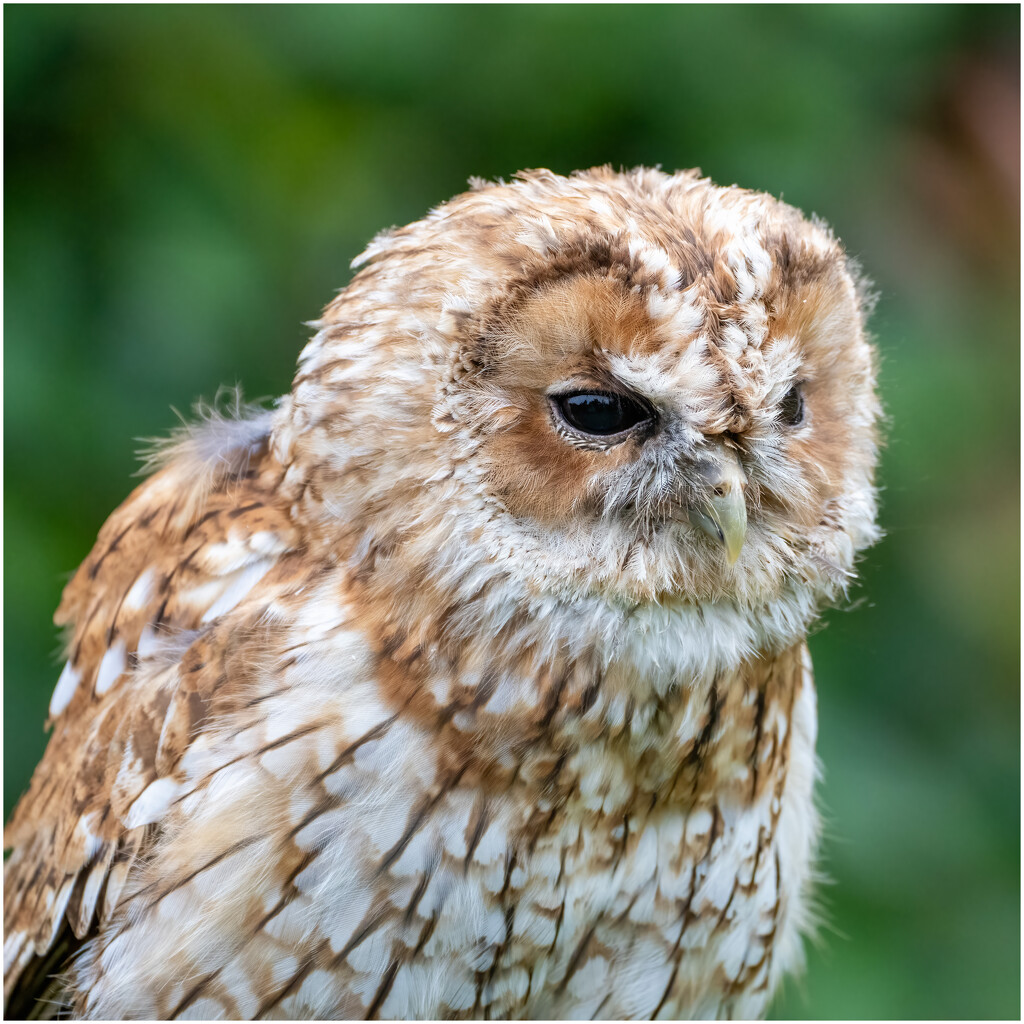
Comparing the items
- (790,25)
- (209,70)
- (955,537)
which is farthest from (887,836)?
(209,70)

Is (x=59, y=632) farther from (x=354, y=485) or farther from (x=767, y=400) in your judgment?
(x=767, y=400)

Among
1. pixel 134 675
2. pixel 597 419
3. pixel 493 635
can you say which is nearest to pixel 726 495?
pixel 597 419

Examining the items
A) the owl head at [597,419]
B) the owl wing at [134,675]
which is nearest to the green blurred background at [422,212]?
the owl wing at [134,675]

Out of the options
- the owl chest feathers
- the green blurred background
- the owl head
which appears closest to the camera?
the owl head

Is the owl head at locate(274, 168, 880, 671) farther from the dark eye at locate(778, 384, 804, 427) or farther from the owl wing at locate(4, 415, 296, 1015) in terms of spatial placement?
the owl wing at locate(4, 415, 296, 1015)

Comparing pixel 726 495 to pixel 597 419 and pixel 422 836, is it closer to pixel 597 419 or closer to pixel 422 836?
pixel 597 419

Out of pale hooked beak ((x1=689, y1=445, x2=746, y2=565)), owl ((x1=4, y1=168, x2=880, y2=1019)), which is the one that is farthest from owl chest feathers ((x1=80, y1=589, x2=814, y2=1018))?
pale hooked beak ((x1=689, y1=445, x2=746, y2=565))

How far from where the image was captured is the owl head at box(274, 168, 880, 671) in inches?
37.6

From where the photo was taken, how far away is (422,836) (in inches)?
43.8

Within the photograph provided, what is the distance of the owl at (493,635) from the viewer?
0.98 meters

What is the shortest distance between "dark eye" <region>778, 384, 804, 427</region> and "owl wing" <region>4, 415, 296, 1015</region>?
1.71 ft

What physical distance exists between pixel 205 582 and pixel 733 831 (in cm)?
65

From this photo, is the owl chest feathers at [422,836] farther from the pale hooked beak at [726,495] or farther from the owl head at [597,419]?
the pale hooked beak at [726,495]

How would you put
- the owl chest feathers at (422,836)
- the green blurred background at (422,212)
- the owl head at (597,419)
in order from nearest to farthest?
the owl head at (597,419)
the owl chest feathers at (422,836)
the green blurred background at (422,212)
